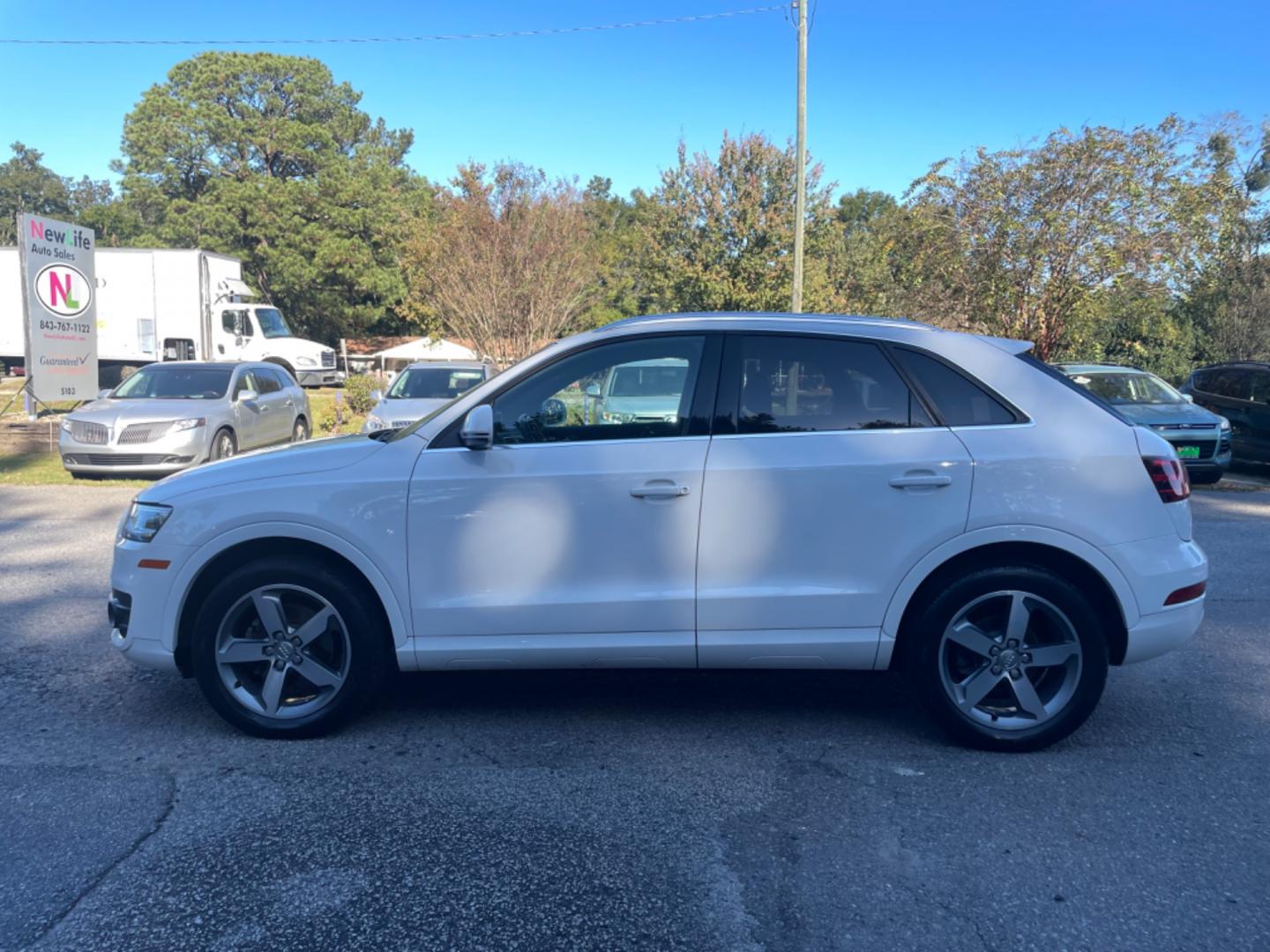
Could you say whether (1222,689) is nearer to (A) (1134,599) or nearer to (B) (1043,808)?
(A) (1134,599)

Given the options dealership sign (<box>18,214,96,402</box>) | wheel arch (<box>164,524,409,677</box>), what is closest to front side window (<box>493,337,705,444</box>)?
wheel arch (<box>164,524,409,677</box>)

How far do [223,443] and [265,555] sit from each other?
9.50 m

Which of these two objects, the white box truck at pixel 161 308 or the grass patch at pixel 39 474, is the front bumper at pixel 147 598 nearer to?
the grass patch at pixel 39 474

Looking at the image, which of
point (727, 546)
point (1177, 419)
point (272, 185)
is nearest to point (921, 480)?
point (727, 546)

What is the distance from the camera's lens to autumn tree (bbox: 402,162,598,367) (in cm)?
2356

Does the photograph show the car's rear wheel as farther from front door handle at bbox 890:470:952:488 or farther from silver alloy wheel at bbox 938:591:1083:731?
silver alloy wheel at bbox 938:591:1083:731

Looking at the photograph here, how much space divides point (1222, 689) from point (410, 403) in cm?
1066

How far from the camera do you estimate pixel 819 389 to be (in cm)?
415

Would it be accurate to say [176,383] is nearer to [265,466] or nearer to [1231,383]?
[265,466]

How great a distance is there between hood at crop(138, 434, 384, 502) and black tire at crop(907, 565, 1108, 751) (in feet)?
8.21

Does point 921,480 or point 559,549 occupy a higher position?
point 921,480

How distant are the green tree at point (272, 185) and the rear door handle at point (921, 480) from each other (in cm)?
4202

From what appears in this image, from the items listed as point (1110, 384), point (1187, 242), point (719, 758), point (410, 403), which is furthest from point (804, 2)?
point (719, 758)

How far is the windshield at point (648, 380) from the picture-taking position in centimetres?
417
